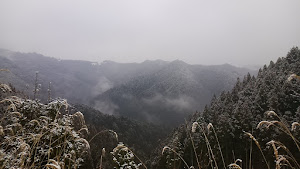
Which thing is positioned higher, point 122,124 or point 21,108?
point 21,108

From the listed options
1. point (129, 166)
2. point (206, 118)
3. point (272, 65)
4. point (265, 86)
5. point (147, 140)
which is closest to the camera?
point (129, 166)

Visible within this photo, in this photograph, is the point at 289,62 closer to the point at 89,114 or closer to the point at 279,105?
the point at 279,105

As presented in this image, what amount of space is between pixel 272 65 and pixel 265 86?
78.5 feet

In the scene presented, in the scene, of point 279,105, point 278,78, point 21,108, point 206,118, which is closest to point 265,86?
point 278,78

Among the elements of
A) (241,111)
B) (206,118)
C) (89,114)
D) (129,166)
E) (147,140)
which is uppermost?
(129,166)

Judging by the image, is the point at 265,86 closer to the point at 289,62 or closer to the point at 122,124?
the point at 289,62

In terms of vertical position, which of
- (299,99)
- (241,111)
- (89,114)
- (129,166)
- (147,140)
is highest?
(129,166)

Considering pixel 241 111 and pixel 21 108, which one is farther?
pixel 241 111

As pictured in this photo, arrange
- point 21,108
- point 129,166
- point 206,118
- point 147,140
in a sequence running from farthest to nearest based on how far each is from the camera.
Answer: point 147,140 < point 206,118 < point 21,108 < point 129,166

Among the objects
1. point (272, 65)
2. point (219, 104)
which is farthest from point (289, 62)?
point (219, 104)

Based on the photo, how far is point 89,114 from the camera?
595 ft

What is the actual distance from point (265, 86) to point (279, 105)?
24.9ft

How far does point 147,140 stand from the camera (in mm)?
177625

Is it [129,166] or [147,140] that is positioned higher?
[129,166]
